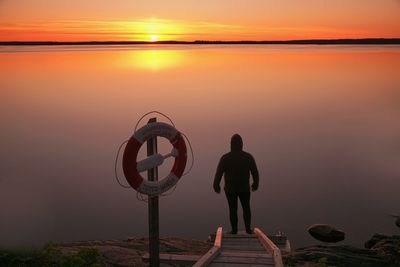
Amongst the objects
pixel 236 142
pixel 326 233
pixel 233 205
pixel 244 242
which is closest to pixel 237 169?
pixel 236 142

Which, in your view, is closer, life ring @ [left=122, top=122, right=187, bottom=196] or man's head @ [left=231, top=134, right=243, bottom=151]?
life ring @ [left=122, top=122, right=187, bottom=196]

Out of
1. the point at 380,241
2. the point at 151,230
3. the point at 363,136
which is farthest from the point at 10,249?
the point at 363,136

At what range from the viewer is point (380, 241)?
10.9 meters

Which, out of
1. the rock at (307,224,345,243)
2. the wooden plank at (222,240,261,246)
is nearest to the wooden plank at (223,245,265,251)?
the wooden plank at (222,240,261,246)

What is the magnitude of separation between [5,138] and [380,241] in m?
19.4

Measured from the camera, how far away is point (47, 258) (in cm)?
672

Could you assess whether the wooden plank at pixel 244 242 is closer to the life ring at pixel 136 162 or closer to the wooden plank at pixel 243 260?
the wooden plank at pixel 243 260

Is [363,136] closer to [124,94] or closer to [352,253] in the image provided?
[352,253]

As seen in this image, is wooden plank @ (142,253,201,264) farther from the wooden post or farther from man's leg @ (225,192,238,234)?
man's leg @ (225,192,238,234)

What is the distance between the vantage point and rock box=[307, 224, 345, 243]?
11.9 meters

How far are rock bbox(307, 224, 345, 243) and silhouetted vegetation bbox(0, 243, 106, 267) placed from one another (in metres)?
6.69

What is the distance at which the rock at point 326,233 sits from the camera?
39.0 feet

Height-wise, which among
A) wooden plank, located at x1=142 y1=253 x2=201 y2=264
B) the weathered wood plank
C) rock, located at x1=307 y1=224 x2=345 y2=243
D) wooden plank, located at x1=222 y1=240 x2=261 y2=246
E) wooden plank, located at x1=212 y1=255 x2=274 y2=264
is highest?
rock, located at x1=307 y1=224 x2=345 y2=243

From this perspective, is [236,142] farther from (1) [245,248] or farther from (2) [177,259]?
(2) [177,259]
